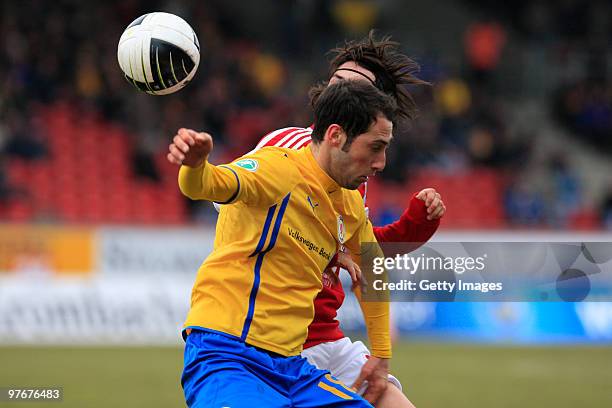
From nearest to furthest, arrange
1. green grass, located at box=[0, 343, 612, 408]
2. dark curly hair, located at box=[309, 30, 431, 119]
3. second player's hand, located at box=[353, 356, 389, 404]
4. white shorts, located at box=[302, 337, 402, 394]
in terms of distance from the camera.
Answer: second player's hand, located at box=[353, 356, 389, 404] → white shorts, located at box=[302, 337, 402, 394] → dark curly hair, located at box=[309, 30, 431, 119] → green grass, located at box=[0, 343, 612, 408]

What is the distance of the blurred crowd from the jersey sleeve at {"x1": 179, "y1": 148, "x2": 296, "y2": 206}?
11.0m

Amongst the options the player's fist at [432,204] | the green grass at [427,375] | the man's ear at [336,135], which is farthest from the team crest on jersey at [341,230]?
the green grass at [427,375]

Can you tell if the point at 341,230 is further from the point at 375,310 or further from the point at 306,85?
the point at 306,85

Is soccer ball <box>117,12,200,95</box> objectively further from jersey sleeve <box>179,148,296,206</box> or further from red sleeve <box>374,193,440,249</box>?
red sleeve <box>374,193,440,249</box>

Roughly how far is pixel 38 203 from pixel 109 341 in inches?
128

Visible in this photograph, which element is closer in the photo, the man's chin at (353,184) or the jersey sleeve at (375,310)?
the man's chin at (353,184)

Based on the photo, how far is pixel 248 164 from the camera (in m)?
4.04

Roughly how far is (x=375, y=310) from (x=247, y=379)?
1.26m

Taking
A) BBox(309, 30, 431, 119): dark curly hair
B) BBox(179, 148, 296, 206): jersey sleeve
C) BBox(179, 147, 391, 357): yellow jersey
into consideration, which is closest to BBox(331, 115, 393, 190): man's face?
BBox(179, 147, 391, 357): yellow jersey

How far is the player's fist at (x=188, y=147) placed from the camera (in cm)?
361

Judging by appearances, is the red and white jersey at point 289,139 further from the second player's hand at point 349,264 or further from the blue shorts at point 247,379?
the blue shorts at point 247,379

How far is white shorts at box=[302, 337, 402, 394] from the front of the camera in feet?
17.0

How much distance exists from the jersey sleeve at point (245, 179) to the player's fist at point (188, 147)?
55 millimetres

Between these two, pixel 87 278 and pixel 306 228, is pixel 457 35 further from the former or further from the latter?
pixel 306 228
